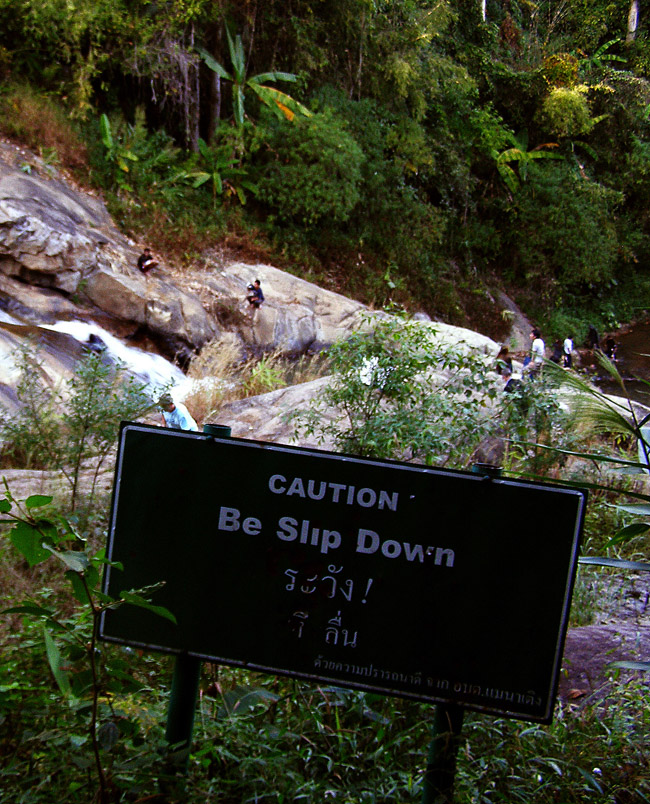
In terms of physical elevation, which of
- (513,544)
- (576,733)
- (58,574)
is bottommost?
(58,574)

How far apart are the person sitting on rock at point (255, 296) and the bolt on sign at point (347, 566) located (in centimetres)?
1439

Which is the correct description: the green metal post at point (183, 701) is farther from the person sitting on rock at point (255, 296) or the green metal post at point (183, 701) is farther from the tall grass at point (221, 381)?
the person sitting on rock at point (255, 296)

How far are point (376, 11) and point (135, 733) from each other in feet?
73.7

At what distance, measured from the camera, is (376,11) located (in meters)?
21.0

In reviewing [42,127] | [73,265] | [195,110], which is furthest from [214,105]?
[73,265]

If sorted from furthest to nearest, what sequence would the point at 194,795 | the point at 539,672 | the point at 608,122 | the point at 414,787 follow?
the point at 608,122 → the point at 414,787 → the point at 539,672 → the point at 194,795

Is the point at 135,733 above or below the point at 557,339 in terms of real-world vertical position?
below

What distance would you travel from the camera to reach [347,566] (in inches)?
76.9

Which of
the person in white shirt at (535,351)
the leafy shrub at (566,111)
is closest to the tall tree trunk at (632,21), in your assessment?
the leafy shrub at (566,111)

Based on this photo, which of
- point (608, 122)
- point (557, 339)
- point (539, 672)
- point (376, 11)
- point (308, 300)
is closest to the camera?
point (539, 672)

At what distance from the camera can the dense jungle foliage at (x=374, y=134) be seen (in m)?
17.8

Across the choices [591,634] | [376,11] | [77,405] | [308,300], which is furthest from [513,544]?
[376,11]

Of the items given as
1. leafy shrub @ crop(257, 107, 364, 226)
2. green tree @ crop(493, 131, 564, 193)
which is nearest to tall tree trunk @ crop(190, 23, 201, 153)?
leafy shrub @ crop(257, 107, 364, 226)

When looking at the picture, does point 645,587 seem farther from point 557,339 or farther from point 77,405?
point 557,339
